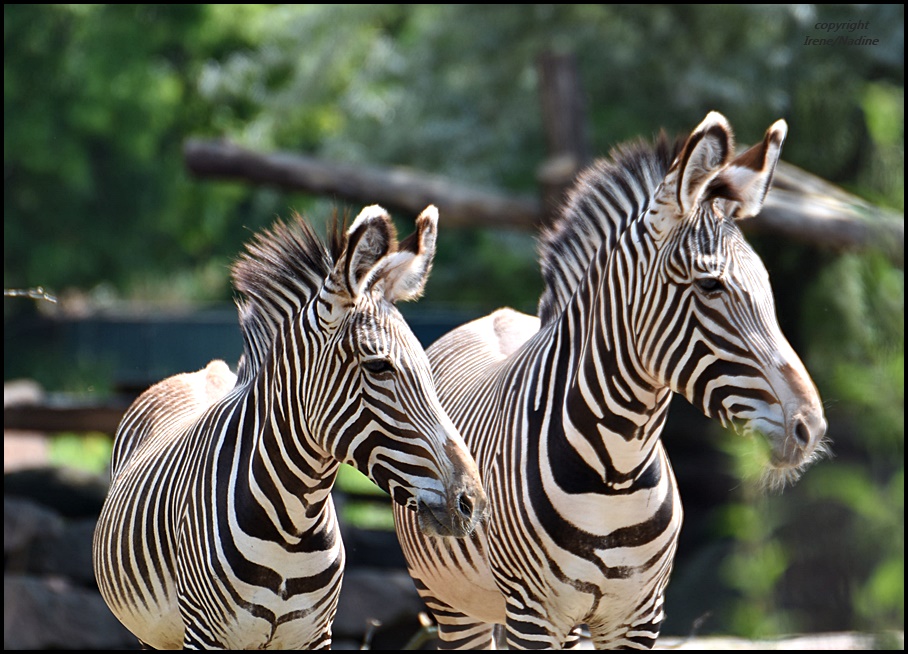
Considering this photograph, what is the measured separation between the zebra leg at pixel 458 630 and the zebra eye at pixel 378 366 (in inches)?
83.5

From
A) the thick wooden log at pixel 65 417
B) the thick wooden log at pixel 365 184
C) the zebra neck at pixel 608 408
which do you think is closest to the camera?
the zebra neck at pixel 608 408

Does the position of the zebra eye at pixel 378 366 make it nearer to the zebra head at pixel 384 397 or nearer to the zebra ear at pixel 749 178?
A: the zebra head at pixel 384 397

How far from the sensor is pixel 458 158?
1402cm

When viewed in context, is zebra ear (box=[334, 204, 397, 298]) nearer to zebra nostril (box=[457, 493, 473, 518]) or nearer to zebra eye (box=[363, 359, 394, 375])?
zebra eye (box=[363, 359, 394, 375])

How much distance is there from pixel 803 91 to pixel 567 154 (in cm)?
329

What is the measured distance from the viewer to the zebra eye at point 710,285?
3283 mm

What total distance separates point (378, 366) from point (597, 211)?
1.32 metres

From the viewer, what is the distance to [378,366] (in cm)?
311

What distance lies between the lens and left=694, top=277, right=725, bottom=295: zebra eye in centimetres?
328

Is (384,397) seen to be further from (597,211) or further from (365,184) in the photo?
(365,184)

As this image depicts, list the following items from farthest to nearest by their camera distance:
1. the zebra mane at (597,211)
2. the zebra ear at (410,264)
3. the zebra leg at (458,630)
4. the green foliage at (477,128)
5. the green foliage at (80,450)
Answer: the green foliage at (80,450)
the zebra leg at (458,630)
the zebra mane at (597,211)
the zebra ear at (410,264)
the green foliage at (477,128)

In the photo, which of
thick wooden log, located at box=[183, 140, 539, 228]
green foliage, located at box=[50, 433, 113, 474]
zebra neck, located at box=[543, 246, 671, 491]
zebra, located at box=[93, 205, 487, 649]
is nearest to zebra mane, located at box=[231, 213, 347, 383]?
zebra, located at box=[93, 205, 487, 649]

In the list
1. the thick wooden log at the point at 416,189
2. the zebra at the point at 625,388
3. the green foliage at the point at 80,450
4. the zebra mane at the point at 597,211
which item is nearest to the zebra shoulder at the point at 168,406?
the zebra at the point at 625,388

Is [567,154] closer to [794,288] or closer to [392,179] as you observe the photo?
[392,179]
